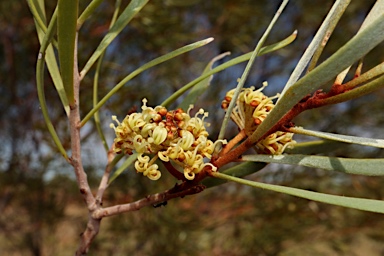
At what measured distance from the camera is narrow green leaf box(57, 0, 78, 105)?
1.10 ft

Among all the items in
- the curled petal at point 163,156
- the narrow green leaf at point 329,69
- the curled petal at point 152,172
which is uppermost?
the narrow green leaf at point 329,69

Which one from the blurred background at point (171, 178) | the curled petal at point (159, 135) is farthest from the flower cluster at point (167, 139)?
the blurred background at point (171, 178)

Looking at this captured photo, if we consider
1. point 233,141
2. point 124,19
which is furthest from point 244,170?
point 124,19

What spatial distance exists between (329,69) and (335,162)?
9 centimetres

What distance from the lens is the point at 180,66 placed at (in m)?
1.46

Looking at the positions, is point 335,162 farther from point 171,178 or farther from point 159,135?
point 171,178

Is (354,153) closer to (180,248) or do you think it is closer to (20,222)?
(180,248)

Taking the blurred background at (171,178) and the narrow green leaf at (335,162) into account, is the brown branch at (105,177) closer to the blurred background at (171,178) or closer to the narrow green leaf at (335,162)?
the narrow green leaf at (335,162)

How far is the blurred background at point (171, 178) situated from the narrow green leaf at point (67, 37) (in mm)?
835


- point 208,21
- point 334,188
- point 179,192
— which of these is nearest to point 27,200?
point 208,21

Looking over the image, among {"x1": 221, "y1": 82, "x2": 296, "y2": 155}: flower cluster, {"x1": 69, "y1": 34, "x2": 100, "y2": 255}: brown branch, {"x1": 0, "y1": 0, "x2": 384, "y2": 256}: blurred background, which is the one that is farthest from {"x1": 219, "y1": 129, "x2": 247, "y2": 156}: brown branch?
{"x1": 0, "y1": 0, "x2": 384, "y2": 256}: blurred background

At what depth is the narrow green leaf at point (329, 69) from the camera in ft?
0.87

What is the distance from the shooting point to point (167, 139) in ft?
1.16

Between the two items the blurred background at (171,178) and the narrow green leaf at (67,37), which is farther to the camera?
the blurred background at (171,178)
